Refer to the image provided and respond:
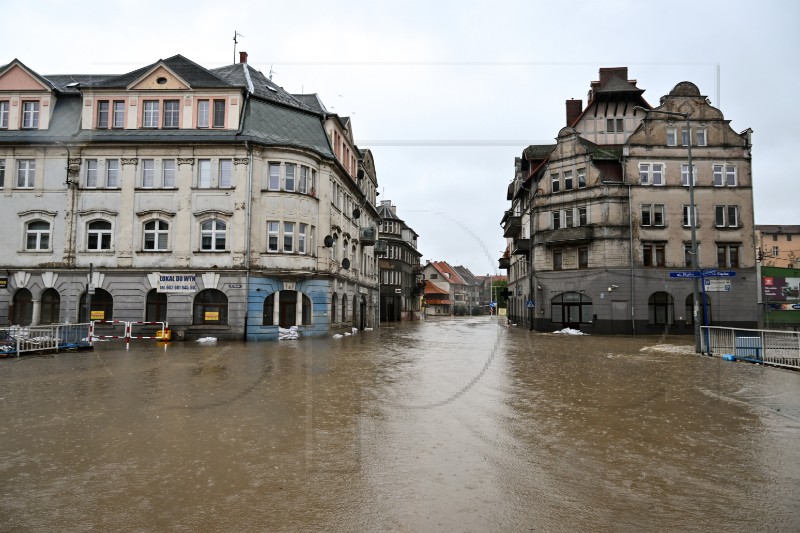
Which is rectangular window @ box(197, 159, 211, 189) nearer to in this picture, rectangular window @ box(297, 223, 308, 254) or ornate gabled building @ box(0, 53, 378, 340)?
ornate gabled building @ box(0, 53, 378, 340)

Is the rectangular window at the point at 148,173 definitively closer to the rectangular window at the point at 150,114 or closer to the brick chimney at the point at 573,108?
the rectangular window at the point at 150,114

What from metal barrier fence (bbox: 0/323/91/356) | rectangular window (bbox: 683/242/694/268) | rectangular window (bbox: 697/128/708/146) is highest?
rectangular window (bbox: 697/128/708/146)

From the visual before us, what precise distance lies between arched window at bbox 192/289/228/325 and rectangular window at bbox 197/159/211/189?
20.3ft

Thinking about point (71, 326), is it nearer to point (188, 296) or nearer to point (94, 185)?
point (188, 296)

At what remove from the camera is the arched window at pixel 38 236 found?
28.6 m

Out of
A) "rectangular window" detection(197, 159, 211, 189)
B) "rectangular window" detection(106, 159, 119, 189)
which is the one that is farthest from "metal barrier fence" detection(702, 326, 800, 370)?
"rectangular window" detection(106, 159, 119, 189)

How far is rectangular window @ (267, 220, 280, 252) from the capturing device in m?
28.3

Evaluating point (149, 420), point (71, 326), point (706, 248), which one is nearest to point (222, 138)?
point (71, 326)

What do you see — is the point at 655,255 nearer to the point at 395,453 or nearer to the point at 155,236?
the point at 155,236

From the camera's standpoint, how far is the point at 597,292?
38.3 meters

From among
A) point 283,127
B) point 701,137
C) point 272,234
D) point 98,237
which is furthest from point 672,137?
point 98,237

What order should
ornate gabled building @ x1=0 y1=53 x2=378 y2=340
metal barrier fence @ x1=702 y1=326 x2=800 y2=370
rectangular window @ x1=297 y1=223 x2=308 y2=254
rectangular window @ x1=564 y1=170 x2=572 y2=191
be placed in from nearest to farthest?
metal barrier fence @ x1=702 y1=326 x2=800 y2=370 < ornate gabled building @ x1=0 y1=53 x2=378 y2=340 < rectangular window @ x1=297 y1=223 x2=308 y2=254 < rectangular window @ x1=564 y1=170 x2=572 y2=191

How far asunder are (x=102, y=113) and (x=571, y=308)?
1399 inches

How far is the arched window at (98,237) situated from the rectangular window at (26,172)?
449 centimetres
